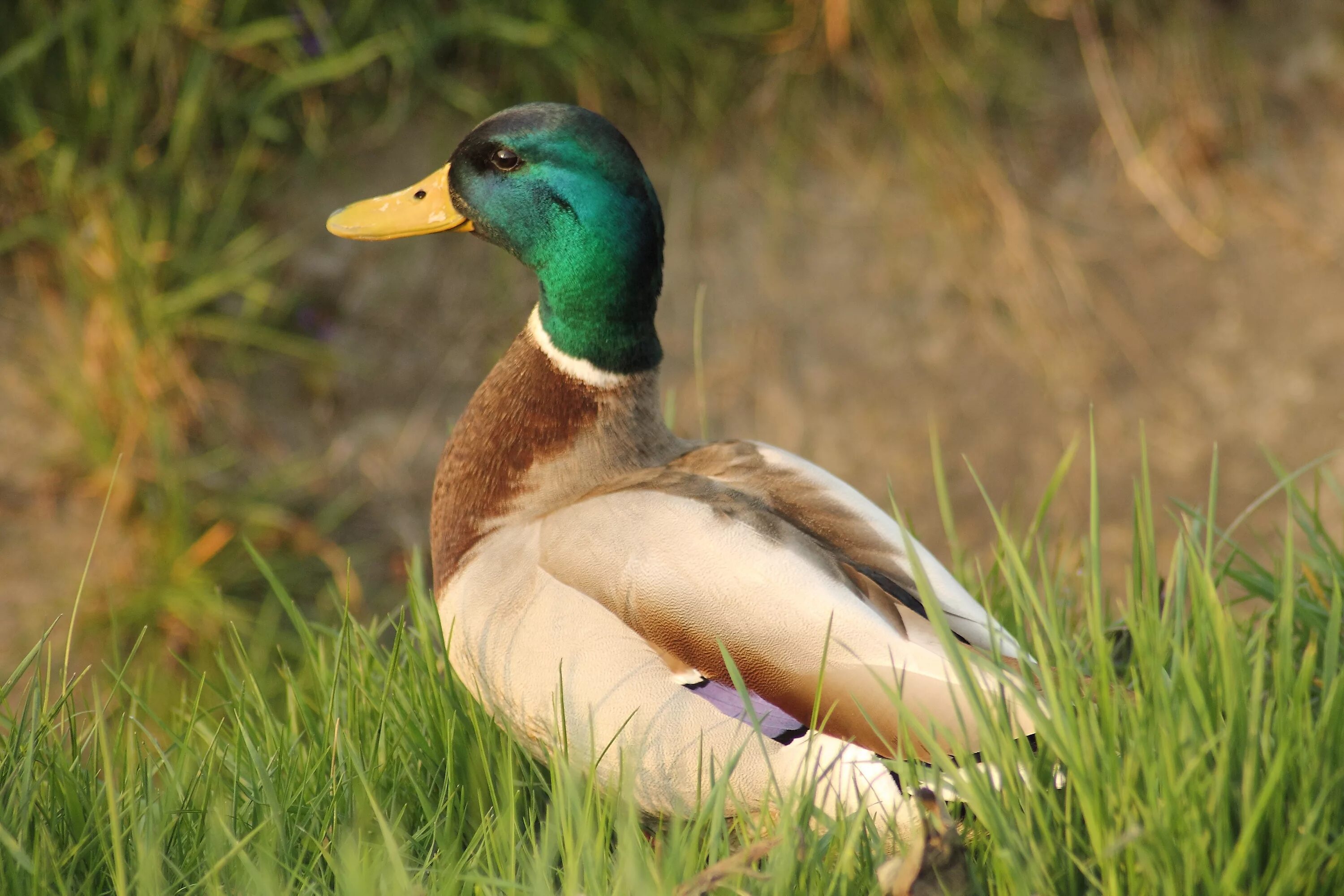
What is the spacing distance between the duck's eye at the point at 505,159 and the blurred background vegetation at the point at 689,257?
1.80 metres

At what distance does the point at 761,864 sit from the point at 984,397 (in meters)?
2.99

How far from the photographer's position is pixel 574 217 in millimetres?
1953

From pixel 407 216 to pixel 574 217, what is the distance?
0.33 metres

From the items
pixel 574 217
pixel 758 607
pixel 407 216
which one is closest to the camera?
pixel 758 607

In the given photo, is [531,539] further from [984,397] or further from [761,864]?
[984,397]

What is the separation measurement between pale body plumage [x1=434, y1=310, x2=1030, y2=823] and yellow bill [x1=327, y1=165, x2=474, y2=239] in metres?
0.53

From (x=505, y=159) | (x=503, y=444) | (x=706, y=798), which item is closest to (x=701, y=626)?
(x=706, y=798)

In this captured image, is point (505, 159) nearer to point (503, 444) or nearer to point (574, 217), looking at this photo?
point (574, 217)

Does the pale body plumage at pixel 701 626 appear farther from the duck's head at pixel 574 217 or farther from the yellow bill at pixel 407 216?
the yellow bill at pixel 407 216

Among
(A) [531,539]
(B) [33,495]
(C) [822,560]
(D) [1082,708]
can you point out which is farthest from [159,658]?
(D) [1082,708]

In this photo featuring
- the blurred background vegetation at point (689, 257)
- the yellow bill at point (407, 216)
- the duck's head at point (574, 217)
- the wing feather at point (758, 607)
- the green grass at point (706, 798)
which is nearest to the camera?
the green grass at point (706, 798)

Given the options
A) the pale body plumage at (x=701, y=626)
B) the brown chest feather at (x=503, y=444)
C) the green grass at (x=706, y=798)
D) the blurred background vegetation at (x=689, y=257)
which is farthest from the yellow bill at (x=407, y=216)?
the blurred background vegetation at (x=689, y=257)

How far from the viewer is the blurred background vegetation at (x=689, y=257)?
366 cm

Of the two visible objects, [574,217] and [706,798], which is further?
[574,217]
